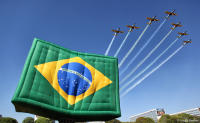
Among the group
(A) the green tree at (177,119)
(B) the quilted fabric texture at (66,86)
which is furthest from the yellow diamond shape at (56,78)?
(A) the green tree at (177,119)

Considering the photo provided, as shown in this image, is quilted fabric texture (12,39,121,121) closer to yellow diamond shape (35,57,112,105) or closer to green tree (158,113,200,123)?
yellow diamond shape (35,57,112,105)

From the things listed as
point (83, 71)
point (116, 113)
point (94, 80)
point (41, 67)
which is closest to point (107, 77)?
point (94, 80)

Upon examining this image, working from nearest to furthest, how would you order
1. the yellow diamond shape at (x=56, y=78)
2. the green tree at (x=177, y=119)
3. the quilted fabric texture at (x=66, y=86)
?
1. the quilted fabric texture at (x=66, y=86)
2. the yellow diamond shape at (x=56, y=78)
3. the green tree at (x=177, y=119)

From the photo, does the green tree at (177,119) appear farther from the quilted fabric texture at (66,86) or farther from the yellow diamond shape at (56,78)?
the yellow diamond shape at (56,78)

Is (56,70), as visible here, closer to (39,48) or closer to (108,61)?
(39,48)

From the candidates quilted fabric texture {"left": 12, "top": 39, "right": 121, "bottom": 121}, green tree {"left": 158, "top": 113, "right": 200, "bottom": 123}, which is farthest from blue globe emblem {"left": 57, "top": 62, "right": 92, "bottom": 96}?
green tree {"left": 158, "top": 113, "right": 200, "bottom": 123}

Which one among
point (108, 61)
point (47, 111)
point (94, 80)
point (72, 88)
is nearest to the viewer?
point (47, 111)

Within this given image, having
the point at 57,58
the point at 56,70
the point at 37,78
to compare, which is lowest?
the point at 37,78
